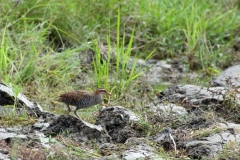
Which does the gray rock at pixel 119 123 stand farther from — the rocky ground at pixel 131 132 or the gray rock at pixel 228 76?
the gray rock at pixel 228 76

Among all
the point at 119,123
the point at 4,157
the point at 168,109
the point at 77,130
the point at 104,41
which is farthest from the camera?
the point at 104,41

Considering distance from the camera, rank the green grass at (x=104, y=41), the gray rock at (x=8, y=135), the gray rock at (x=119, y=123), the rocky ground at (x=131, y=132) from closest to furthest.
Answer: the rocky ground at (x=131, y=132) < the gray rock at (x=8, y=135) < the gray rock at (x=119, y=123) < the green grass at (x=104, y=41)

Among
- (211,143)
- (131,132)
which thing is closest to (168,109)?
(131,132)

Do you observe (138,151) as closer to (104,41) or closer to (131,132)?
(131,132)

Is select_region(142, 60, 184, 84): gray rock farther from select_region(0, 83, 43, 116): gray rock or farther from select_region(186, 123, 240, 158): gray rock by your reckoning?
select_region(186, 123, 240, 158): gray rock

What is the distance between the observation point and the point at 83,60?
11438mm

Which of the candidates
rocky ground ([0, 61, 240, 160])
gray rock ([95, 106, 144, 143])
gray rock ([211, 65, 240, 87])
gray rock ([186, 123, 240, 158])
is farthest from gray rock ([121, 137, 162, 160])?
gray rock ([211, 65, 240, 87])

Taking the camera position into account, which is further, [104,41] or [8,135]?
[104,41]

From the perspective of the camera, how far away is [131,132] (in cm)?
786

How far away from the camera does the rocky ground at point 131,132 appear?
6.88 metres

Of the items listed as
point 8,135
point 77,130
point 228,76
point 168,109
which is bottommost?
point 228,76

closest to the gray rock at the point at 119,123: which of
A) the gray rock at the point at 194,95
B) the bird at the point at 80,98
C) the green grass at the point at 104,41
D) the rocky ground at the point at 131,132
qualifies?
the rocky ground at the point at 131,132

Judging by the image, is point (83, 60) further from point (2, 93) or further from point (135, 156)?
point (135, 156)

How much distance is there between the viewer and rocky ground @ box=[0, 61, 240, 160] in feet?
22.6
